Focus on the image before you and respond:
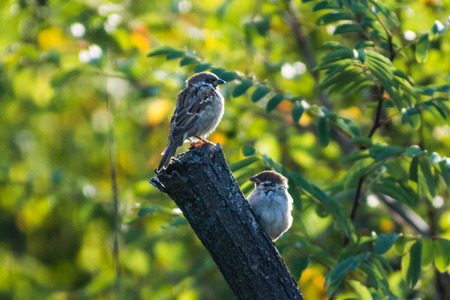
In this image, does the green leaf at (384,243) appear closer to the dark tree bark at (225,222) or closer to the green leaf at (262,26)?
the dark tree bark at (225,222)

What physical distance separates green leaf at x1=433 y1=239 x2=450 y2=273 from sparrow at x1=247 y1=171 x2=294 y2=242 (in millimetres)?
1066

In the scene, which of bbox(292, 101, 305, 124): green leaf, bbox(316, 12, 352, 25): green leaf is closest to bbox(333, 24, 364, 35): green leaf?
bbox(316, 12, 352, 25): green leaf

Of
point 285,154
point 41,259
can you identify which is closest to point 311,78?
point 285,154

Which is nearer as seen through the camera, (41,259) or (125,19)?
(125,19)

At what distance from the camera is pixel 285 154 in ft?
29.5

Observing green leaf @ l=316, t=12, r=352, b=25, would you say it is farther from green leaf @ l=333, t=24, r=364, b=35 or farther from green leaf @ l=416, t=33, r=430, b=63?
green leaf @ l=416, t=33, r=430, b=63

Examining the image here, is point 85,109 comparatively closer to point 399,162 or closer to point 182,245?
point 182,245

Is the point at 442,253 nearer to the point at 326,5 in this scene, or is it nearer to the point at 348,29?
the point at 348,29

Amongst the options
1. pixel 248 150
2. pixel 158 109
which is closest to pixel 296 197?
pixel 248 150

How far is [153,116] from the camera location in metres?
8.20

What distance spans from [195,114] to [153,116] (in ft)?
10.7

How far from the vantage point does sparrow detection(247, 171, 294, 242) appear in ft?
14.5

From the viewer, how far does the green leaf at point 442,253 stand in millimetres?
4195

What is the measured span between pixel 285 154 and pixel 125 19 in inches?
122
